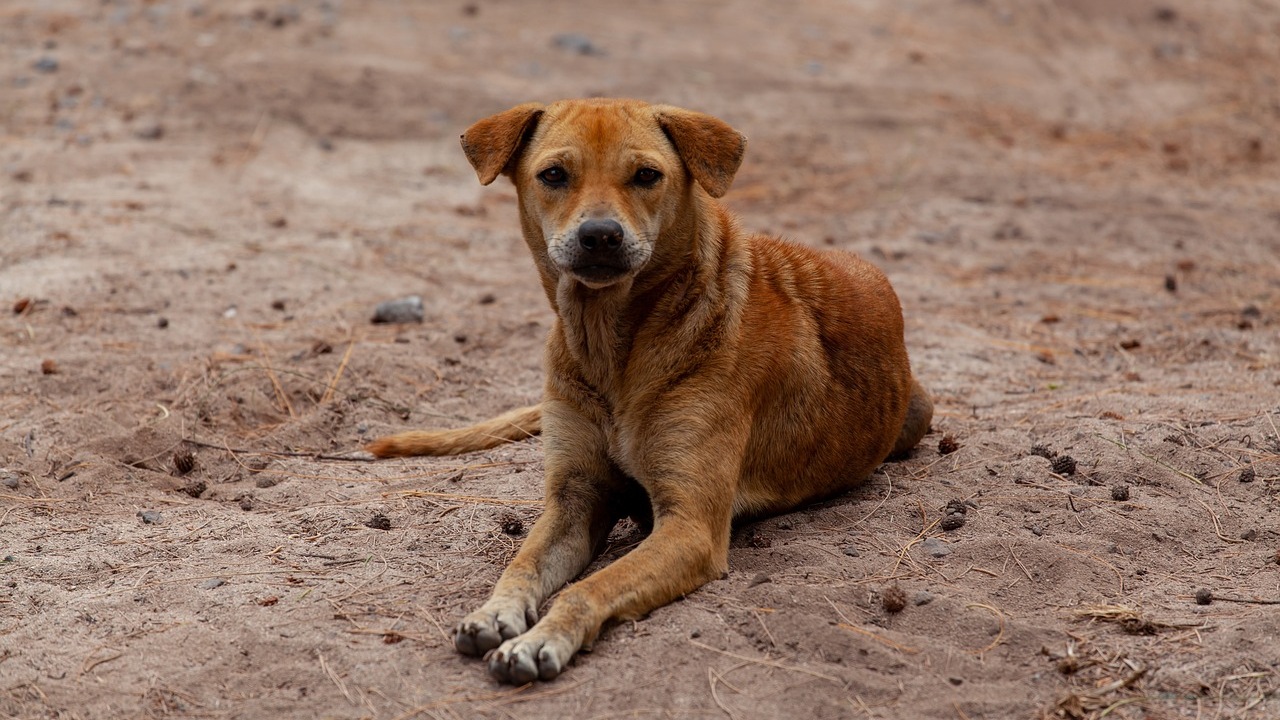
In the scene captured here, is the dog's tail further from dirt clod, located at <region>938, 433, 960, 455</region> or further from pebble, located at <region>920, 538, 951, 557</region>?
pebble, located at <region>920, 538, 951, 557</region>

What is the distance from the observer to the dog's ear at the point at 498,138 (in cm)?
500

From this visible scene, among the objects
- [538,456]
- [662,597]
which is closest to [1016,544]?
[662,597]

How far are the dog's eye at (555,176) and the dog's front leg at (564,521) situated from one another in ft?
Result: 2.92

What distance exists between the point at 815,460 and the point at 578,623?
1588mm

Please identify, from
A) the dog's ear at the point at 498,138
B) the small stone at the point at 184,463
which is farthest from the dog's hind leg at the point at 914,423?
the small stone at the point at 184,463

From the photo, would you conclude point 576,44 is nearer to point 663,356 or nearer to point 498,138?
point 498,138

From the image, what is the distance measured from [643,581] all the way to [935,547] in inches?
46.5

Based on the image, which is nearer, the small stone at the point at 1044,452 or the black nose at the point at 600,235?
the black nose at the point at 600,235

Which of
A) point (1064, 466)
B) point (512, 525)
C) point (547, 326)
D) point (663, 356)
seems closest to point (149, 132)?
point (547, 326)

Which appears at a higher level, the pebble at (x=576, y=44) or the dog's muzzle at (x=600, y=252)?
the dog's muzzle at (x=600, y=252)

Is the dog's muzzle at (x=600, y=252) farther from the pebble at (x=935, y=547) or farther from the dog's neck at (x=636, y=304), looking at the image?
the pebble at (x=935, y=547)

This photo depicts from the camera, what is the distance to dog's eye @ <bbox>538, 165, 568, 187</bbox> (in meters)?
4.75

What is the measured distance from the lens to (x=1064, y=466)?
5.43m

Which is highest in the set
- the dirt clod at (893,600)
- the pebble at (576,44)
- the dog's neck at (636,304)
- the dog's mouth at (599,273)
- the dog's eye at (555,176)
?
the dog's eye at (555,176)
